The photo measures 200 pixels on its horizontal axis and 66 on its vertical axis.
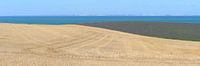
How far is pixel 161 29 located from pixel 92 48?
15.9 meters

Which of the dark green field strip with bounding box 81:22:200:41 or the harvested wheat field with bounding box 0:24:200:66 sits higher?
the harvested wheat field with bounding box 0:24:200:66

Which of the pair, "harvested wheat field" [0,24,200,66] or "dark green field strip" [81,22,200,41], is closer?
"harvested wheat field" [0,24,200,66]

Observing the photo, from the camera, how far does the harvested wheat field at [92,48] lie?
59.9 feet

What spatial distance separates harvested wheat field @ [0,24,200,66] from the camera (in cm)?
1825

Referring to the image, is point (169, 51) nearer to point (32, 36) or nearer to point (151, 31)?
point (32, 36)

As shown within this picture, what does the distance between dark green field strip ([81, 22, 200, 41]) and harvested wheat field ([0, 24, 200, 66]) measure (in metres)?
5.15

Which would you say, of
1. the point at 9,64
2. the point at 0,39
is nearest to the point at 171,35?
the point at 0,39

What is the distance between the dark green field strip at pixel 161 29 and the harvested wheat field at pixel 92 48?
16.9 ft

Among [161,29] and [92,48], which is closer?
[92,48]

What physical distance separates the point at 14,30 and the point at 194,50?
1061 cm

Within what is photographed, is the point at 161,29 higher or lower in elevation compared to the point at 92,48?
lower

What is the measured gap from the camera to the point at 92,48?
74.0 feet

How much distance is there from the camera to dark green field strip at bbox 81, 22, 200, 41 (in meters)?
33.8

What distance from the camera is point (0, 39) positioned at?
2409 centimetres
